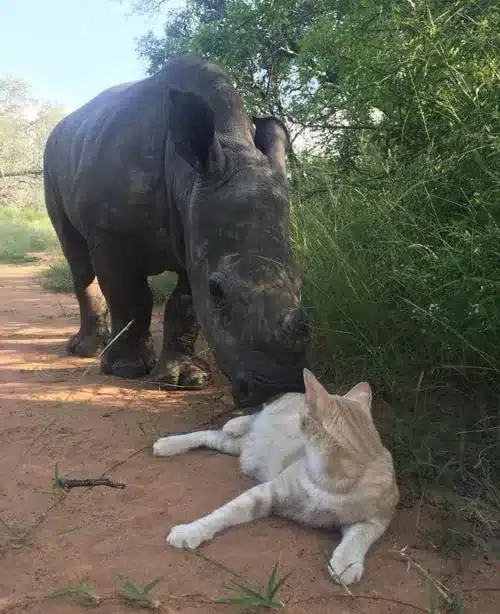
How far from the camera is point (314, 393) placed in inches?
102

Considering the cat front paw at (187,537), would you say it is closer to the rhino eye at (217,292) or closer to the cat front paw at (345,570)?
the cat front paw at (345,570)

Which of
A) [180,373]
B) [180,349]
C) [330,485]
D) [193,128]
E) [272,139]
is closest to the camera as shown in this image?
[330,485]

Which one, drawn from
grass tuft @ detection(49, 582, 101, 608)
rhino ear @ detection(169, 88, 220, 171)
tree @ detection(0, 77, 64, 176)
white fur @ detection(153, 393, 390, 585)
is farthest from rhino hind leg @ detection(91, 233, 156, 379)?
tree @ detection(0, 77, 64, 176)

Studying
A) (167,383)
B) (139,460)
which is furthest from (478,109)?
(167,383)

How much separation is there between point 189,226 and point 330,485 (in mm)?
1823

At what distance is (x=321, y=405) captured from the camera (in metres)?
2.64

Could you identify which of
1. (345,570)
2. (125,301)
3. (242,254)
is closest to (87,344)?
(125,301)

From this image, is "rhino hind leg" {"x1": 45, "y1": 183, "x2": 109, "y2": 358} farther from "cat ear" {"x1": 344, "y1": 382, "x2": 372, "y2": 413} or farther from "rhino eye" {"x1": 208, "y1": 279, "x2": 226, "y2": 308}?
"cat ear" {"x1": 344, "y1": 382, "x2": 372, "y2": 413}

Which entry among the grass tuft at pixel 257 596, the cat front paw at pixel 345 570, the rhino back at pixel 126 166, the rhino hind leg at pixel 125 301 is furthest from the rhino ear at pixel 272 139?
the grass tuft at pixel 257 596

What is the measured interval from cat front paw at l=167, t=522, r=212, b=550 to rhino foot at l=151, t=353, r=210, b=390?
85.6 inches

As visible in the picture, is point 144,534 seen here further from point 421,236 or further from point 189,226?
point 421,236

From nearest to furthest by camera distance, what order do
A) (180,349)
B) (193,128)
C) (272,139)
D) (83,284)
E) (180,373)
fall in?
(193,128), (272,139), (180,373), (180,349), (83,284)

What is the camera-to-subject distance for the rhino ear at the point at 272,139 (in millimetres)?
4055

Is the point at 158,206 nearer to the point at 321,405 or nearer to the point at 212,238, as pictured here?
the point at 212,238
